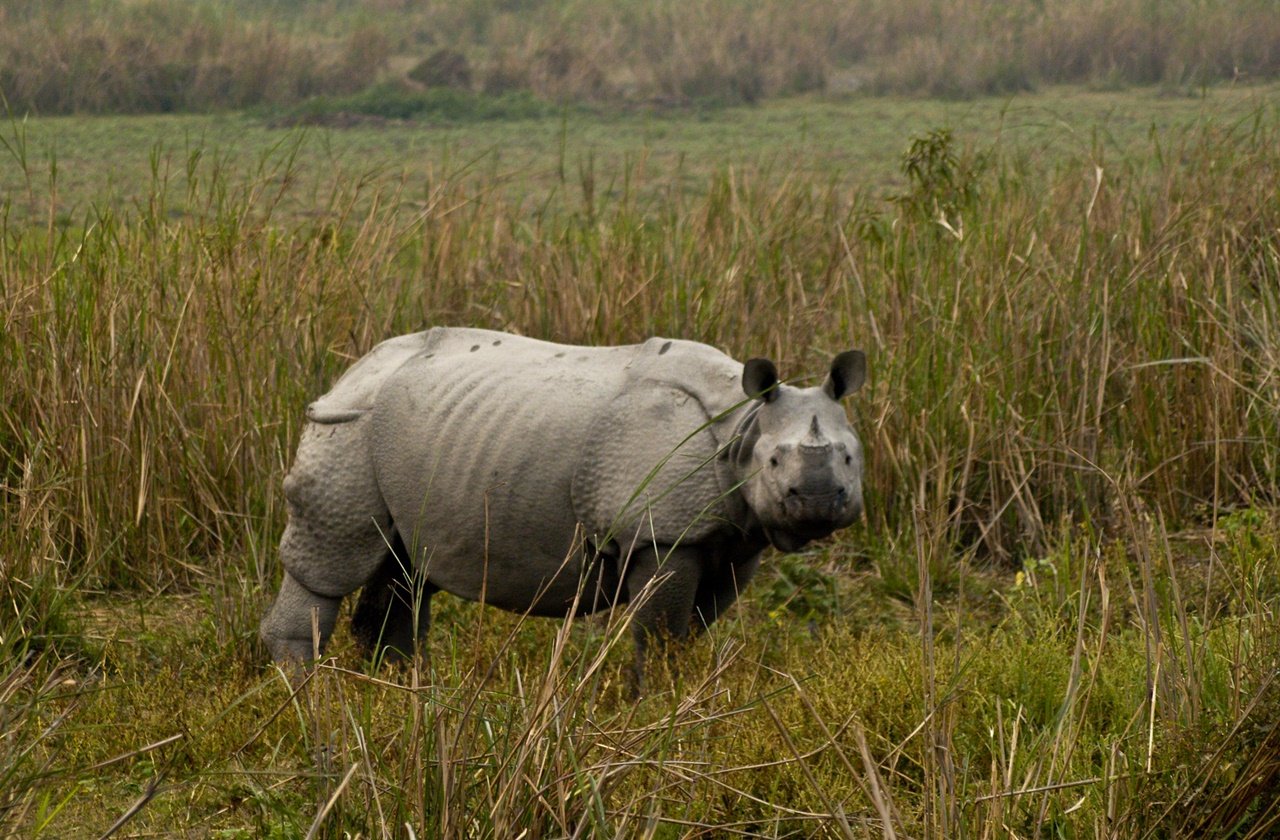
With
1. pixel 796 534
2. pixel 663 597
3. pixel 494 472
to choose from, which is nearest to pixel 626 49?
pixel 494 472

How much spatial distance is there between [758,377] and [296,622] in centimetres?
131

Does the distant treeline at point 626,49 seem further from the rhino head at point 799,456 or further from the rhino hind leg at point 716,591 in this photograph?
the rhino head at point 799,456

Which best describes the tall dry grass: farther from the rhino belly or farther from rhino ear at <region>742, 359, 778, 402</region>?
rhino ear at <region>742, 359, 778, 402</region>

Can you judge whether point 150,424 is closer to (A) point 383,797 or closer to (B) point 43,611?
(B) point 43,611

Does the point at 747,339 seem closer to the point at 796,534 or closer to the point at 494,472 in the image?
the point at 494,472

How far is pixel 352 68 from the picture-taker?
49.0 ft

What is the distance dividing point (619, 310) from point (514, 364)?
1.78 meters

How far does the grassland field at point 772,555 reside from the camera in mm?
2754

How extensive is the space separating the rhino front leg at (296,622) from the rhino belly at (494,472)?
299 millimetres

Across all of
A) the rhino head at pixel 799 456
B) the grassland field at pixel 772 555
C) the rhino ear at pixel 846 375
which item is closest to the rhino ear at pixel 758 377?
the rhino head at pixel 799 456

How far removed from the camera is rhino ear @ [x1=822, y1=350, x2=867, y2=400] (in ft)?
11.7

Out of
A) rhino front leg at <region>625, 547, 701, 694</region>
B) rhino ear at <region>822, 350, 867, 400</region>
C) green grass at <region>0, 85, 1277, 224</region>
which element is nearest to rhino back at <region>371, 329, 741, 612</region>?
rhino front leg at <region>625, 547, 701, 694</region>

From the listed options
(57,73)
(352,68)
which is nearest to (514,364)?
(57,73)

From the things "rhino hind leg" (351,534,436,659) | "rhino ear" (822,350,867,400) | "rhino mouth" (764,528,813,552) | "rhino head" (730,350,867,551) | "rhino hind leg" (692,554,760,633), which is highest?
"rhino ear" (822,350,867,400)
